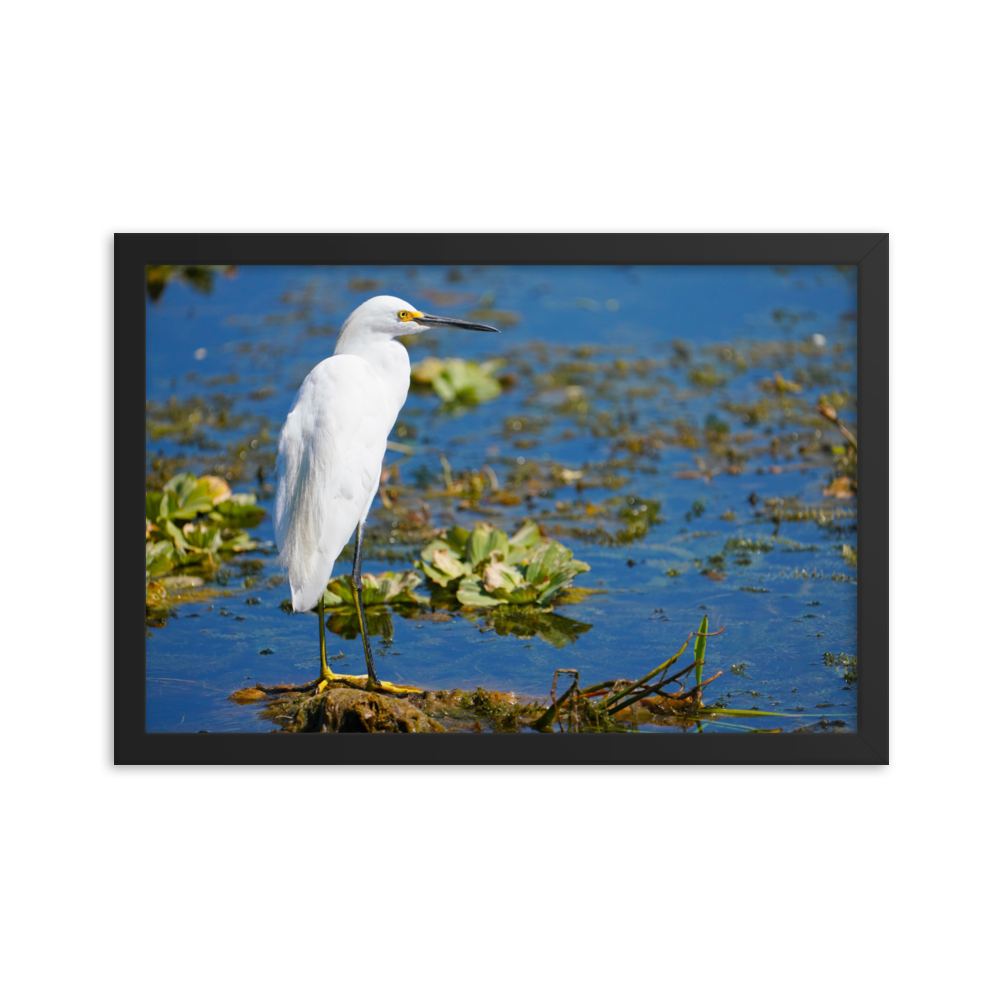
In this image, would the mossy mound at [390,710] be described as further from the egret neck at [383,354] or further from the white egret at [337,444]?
the egret neck at [383,354]

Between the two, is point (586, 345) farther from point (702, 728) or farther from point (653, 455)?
point (702, 728)

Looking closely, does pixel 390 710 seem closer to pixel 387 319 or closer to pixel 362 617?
pixel 362 617

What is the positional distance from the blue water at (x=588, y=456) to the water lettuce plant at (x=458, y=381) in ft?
0.29

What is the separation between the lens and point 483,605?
3605 mm

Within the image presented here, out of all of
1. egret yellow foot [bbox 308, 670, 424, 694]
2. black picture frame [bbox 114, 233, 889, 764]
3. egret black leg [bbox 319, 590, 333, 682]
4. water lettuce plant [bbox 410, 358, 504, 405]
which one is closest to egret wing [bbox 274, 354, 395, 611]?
egret black leg [bbox 319, 590, 333, 682]

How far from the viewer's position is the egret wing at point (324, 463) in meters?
3.08

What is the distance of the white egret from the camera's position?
121 inches

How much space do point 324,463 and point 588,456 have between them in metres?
2.13
